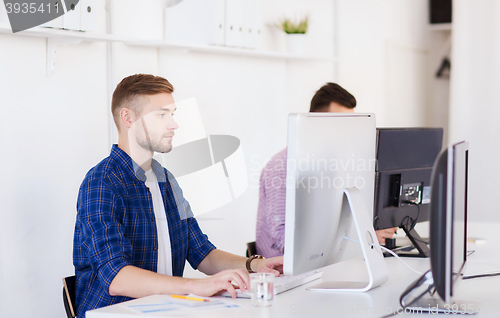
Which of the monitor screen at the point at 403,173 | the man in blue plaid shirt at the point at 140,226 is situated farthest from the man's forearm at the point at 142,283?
the monitor screen at the point at 403,173

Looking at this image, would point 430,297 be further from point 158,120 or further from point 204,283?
point 158,120

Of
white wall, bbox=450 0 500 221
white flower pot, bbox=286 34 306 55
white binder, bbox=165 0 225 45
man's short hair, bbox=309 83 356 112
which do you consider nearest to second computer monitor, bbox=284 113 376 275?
man's short hair, bbox=309 83 356 112

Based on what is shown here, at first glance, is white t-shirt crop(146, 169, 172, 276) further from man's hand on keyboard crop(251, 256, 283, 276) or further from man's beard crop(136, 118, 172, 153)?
man's hand on keyboard crop(251, 256, 283, 276)

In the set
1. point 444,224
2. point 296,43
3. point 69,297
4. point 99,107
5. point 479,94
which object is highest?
point 296,43

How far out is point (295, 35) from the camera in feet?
12.0

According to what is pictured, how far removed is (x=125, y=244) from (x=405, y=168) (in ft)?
3.50

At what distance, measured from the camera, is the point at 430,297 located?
153cm

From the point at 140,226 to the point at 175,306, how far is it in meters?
0.47

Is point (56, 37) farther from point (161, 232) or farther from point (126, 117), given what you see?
point (161, 232)

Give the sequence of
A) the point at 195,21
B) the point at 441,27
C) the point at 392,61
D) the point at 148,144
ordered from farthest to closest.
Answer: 1. the point at 441,27
2. the point at 392,61
3. the point at 195,21
4. the point at 148,144

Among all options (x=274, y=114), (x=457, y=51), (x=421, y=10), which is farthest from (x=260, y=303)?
(x=421, y=10)

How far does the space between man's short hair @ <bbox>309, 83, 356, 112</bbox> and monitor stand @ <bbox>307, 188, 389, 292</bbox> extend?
1.15 metres

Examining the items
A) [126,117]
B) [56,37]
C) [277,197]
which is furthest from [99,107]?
[277,197]

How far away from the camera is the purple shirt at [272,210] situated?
2.44m
